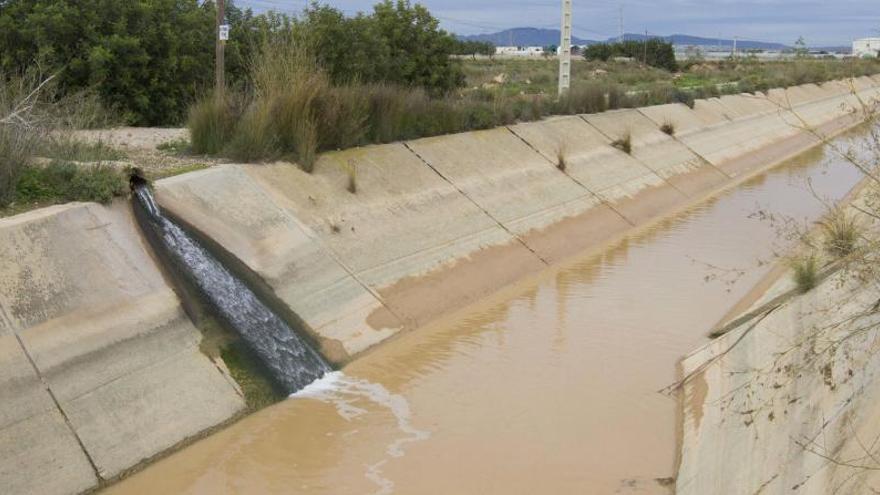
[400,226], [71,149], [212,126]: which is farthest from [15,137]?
[400,226]

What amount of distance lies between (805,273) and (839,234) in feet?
1.41

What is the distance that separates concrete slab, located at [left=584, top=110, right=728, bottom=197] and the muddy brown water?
8.09 m

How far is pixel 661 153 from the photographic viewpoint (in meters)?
21.1

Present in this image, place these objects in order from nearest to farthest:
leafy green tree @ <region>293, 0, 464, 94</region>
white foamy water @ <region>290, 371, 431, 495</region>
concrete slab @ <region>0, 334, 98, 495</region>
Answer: concrete slab @ <region>0, 334, 98, 495</region> → white foamy water @ <region>290, 371, 431, 495</region> → leafy green tree @ <region>293, 0, 464, 94</region>

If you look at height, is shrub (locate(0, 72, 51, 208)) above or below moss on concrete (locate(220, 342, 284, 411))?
above

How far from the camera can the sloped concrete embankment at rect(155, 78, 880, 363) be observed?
9430 mm

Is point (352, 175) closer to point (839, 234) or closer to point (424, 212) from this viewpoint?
point (424, 212)

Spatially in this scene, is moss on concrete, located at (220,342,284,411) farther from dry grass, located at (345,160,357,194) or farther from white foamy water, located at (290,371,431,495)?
dry grass, located at (345,160,357,194)

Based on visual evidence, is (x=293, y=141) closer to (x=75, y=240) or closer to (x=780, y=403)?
(x=75, y=240)

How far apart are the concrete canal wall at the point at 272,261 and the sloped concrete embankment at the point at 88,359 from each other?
1cm

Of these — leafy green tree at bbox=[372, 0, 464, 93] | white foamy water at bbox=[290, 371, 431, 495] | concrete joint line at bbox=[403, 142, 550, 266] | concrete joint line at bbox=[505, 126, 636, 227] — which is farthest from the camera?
leafy green tree at bbox=[372, 0, 464, 93]

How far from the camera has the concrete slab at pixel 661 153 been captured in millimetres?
19891

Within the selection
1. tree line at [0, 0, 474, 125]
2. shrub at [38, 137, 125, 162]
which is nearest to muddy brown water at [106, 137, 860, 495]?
shrub at [38, 137, 125, 162]

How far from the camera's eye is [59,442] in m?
6.21
